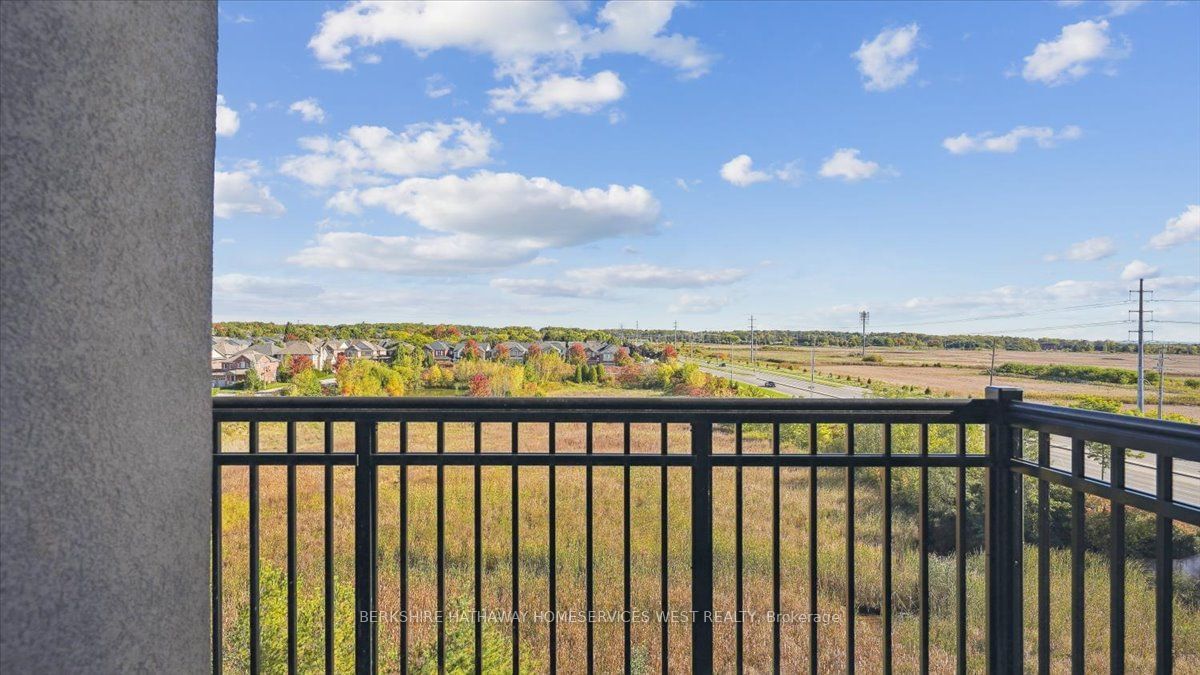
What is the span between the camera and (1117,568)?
1374mm

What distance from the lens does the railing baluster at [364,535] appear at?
176cm

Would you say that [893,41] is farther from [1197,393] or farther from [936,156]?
[1197,393]

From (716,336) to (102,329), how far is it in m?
11.2

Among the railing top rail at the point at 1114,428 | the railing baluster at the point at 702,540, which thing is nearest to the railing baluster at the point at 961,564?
the railing top rail at the point at 1114,428

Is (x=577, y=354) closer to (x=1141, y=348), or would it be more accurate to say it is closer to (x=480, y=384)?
(x=480, y=384)

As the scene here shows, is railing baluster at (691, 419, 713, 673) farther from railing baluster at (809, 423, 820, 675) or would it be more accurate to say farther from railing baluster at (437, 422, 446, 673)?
railing baluster at (437, 422, 446, 673)

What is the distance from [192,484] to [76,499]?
292 millimetres

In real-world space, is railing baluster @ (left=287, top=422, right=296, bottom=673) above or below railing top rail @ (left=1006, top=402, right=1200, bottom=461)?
below

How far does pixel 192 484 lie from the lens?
1279 mm

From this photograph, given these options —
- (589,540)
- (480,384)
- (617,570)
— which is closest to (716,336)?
(480,384)

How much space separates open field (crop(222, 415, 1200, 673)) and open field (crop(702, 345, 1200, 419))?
9.66 feet

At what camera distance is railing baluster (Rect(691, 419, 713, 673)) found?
1.75 metres

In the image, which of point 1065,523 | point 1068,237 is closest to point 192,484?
point 1065,523

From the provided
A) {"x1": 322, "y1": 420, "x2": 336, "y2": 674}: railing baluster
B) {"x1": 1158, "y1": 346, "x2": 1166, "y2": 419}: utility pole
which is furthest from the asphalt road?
{"x1": 1158, "y1": 346, "x2": 1166, "y2": 419}: utility pole
